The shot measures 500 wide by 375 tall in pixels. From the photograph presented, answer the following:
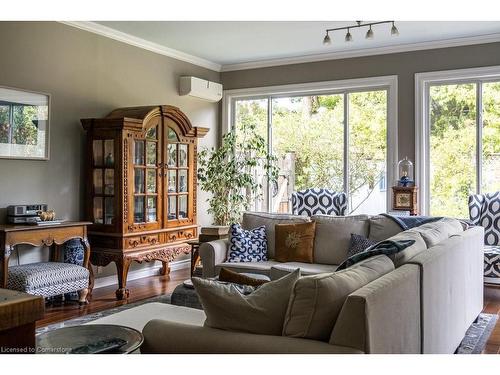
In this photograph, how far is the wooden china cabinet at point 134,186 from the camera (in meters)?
5.14

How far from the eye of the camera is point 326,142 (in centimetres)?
684

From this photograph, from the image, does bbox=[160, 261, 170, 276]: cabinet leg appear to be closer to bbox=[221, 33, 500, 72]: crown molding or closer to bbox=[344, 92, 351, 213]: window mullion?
bbox=[344, 92, 351, 213]: window mullion

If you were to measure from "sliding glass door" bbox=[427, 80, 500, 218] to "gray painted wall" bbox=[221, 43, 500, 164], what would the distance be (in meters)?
0.22

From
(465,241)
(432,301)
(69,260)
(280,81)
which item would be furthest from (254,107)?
(432,301)

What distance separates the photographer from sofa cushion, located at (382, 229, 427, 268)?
8.54ft

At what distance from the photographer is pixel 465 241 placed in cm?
353

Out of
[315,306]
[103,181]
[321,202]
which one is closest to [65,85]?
[103,181]

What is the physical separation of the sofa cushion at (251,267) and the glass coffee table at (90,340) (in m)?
2.29

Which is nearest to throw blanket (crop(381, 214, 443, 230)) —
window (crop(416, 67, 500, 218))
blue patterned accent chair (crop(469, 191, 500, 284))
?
blue patterned accent chair (crop(469, 191, 500, 284))

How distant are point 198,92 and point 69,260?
2.86 m

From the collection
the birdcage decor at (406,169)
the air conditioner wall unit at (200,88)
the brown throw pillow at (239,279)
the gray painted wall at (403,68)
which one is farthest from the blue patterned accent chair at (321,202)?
the brown throw pillow at (239,279)

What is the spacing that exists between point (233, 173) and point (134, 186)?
1.63m

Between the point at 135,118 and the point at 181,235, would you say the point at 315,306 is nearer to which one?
the point at 135,118
